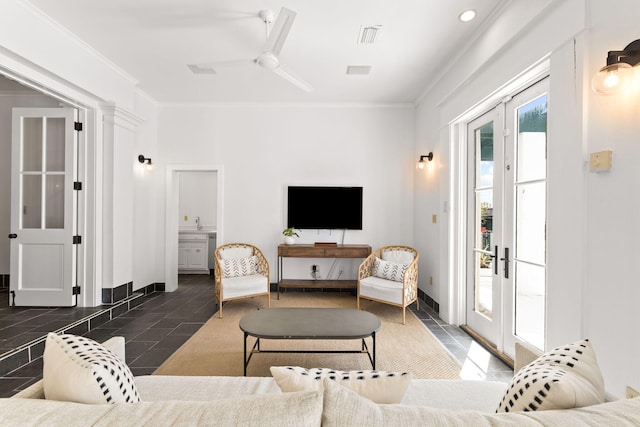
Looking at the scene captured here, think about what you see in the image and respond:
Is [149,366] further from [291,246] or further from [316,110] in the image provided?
[316,110]

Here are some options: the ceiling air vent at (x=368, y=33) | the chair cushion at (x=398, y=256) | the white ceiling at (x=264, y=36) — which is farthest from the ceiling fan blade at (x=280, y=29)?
the chair cushion at (x=398, y=256)

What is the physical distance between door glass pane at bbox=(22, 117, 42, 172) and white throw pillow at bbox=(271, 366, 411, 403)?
4.33 metres

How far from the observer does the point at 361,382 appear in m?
1.02

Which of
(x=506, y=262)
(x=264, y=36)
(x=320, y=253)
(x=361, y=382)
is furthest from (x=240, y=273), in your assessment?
(x=361, y=382)

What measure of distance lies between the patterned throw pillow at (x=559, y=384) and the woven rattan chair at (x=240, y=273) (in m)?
3.32

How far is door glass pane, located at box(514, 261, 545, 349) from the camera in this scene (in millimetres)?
2311

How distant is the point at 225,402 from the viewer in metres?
0.78

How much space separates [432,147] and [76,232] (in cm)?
456

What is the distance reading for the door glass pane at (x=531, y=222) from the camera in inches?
89.7

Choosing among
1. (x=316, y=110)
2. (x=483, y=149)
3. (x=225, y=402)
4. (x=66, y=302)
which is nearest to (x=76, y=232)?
(x=66, y=302)

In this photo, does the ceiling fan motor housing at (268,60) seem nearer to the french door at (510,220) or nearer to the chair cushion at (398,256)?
the french door at (510,220)

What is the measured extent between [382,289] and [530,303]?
1.58m

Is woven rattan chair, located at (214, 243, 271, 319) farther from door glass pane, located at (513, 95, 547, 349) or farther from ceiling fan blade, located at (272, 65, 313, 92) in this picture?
door glass pane, located at (513, 95, 547, 349)

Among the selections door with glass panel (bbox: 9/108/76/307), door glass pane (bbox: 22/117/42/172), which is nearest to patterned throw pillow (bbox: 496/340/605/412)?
door with glass panel (bbox: 9/108/76/307)
